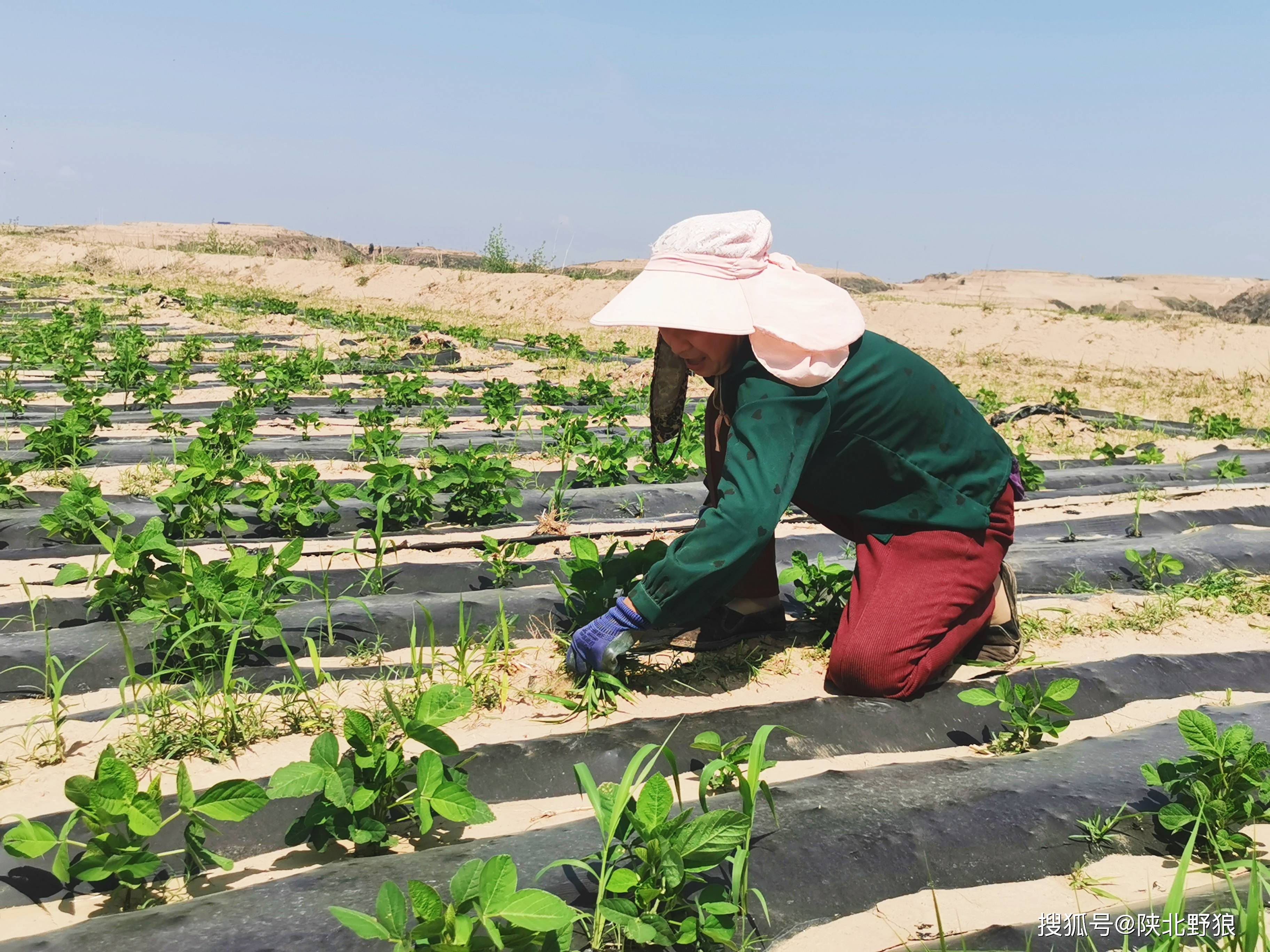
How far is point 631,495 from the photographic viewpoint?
456 centimetres

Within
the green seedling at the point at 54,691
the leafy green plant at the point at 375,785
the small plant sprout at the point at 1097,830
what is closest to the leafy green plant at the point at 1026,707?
the small plant sprout at the point at 1097,830

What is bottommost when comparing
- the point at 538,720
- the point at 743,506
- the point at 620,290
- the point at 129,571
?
the point at 538,720

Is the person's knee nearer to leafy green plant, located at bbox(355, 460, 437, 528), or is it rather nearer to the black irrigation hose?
the black irrigation hose

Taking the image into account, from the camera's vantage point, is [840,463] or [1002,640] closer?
[840,463]

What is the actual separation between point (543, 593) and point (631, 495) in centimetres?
141

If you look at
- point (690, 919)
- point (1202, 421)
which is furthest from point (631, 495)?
point (1202, 421)

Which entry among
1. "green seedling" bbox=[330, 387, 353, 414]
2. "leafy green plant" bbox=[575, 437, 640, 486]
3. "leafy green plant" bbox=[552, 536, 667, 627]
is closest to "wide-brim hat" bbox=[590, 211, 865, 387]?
"leafy green plant" bbox=[552, 536, 667, 627]

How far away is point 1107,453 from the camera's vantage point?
20.0 feet

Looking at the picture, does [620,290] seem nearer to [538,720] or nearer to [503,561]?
[503,561]

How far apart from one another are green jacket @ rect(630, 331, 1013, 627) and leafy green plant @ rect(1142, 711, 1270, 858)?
3.00 feet

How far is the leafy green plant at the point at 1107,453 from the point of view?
20.0 ft

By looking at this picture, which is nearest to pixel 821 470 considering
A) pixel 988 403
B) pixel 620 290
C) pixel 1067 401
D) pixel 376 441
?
pixel 376 441

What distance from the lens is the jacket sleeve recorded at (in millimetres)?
2297

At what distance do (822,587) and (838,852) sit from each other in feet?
4.61
